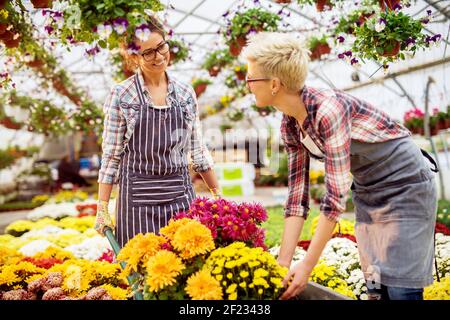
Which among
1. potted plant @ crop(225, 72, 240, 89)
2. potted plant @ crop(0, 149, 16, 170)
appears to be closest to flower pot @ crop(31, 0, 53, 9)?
potted plant @ crop(225, 72, 240, 89)

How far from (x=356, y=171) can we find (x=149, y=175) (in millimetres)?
1011

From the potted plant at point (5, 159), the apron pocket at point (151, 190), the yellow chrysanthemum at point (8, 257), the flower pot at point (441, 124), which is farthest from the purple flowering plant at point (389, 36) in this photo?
the potted plant at point (5, 159)

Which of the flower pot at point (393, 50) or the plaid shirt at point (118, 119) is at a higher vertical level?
the flower pot at point (393, 50)

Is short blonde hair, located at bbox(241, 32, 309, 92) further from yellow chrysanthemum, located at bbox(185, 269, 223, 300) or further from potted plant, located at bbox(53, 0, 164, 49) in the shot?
yellow chrysanthemum, located at bbox(185, 269, 223, 300)

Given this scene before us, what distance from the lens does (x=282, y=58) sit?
158 cm

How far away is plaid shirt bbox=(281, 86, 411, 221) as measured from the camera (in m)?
1.52

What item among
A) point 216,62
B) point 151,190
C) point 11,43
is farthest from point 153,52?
point 216,62

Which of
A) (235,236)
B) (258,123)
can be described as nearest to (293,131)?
(235,236)

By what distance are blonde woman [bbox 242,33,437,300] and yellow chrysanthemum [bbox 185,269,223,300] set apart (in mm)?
229

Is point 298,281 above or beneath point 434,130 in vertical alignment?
beneath

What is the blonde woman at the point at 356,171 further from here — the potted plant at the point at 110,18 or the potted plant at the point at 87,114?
the potted plant at the point at 87,114

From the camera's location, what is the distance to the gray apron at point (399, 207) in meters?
1.66

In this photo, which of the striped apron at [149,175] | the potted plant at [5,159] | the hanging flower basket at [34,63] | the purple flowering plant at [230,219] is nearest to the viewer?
the purple flowering plant at [230,219]

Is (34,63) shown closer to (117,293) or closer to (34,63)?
(34,63)
